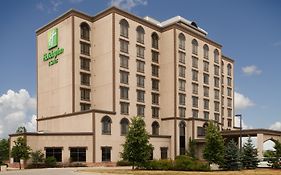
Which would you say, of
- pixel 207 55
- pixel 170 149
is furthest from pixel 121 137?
pixel 207 55

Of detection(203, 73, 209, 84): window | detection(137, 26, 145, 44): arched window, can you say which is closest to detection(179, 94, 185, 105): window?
detection(203, 73, 209, 84): window

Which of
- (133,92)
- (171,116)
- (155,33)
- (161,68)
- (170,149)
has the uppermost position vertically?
(155,33)

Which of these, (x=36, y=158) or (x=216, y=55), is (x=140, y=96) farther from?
(x=216, y=55)

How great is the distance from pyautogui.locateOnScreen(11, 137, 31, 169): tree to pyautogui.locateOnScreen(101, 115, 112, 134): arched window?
45.0ft

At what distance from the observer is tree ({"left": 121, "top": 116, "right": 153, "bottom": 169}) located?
47406 millimetres

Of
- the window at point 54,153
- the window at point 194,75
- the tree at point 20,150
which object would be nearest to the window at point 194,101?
the window at point 194,75

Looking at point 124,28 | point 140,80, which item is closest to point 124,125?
point 140,80

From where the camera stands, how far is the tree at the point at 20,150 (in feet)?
178

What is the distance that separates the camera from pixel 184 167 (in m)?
44.4

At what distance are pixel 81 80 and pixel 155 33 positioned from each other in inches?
783

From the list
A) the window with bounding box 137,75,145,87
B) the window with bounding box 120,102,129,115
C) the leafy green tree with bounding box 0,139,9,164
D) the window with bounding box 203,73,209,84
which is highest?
the window with bounding box 203,73,209,84

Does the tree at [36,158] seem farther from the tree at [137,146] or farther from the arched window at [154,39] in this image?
the arched window at [154,39]

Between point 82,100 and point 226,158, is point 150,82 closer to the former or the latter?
point 82,100

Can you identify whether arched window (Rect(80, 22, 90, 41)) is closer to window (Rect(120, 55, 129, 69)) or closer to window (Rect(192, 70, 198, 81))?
window (Rect(120, 55, 129, 69))
